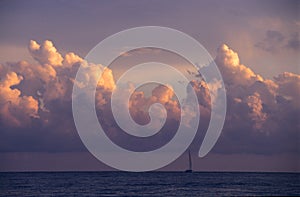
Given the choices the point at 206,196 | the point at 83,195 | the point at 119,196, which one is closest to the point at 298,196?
the point at 206,196

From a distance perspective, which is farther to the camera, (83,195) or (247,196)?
(83,195)

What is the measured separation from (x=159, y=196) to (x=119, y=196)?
11684 millimetres

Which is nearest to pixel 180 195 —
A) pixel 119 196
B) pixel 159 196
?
pixel 159 196

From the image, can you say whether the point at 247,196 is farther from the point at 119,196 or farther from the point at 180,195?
the point at 119,196

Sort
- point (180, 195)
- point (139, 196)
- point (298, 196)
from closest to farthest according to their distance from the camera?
point (298, 196)
point (139, 196)
point (180, 195)

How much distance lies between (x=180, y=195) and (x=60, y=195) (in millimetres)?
36016

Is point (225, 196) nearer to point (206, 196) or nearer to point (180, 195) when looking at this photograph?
point (206, 196)

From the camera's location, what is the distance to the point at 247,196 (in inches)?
5418

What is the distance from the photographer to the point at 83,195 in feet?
516

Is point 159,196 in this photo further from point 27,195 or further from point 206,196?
point 27,195

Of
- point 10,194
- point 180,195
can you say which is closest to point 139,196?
point 180,195

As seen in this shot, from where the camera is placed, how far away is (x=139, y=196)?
481 feet

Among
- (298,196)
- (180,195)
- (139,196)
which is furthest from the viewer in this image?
(180,195)

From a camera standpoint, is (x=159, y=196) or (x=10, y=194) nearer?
(x=159, y=196)
